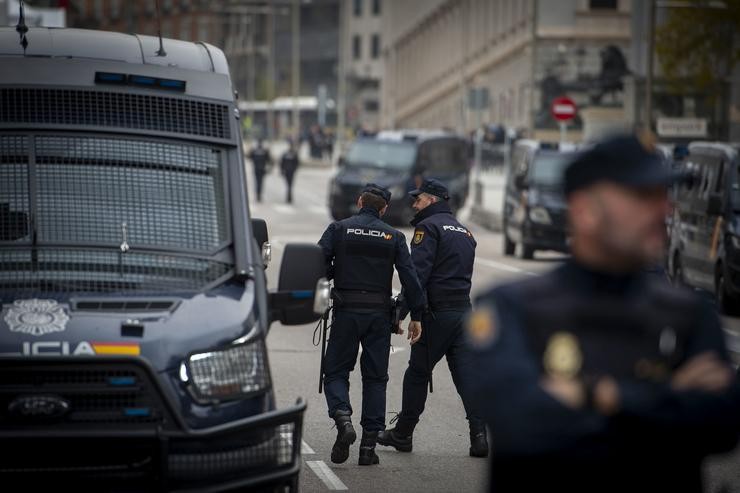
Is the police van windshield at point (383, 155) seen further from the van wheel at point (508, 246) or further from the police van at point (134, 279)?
the police van at point (134, 279)

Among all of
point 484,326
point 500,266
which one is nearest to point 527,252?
point 500,266

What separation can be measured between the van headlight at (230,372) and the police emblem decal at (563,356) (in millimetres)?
2899

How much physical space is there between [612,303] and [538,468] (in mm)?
389

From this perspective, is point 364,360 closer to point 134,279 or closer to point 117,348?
point 134,279

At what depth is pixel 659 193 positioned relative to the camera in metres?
3.64

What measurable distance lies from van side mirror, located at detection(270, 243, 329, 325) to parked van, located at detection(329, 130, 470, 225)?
2973 centimetres

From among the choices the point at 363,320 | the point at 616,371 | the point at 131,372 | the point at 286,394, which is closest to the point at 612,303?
the point at 616,371

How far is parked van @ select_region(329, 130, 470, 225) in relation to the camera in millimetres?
37406

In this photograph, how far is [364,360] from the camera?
395 inches

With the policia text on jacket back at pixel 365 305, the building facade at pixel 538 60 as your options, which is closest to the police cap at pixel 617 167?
the policia text on jacket back at pixel 365 305

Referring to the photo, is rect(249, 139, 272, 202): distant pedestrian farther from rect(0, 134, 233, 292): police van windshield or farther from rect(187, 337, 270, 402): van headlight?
rect(187, 337, 270, 402): van headlight

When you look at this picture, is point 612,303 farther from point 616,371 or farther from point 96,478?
point 96,478

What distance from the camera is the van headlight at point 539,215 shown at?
28156 mm

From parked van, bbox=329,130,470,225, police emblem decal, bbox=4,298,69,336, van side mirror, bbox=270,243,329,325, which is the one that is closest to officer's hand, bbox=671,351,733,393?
van side mirror, bbox=270,243,329,325
